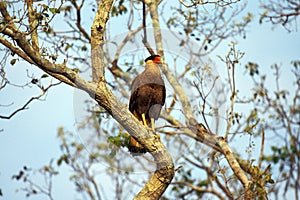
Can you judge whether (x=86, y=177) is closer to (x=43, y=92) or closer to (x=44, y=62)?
(x=43, y=92)

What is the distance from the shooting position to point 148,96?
5.93 m

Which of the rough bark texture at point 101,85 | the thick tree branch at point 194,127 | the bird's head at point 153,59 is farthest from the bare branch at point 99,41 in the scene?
the bird's head at point 153,59

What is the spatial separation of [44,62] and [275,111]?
6177 millimetres

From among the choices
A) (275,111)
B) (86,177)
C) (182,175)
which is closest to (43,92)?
(86,177)

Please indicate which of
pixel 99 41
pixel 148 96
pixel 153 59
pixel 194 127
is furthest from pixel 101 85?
pixel 194 127

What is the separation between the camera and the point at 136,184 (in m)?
7.75

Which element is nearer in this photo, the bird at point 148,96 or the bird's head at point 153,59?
the bird at point 148,96

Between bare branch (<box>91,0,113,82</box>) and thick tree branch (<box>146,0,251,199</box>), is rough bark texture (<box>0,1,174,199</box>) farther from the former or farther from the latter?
thick tree branch (<box>146,0,251,199</box>)

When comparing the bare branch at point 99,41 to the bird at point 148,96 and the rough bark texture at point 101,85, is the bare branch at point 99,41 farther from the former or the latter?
the bird at point 148,96

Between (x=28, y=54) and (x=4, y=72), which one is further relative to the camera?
(x=4, y=72)

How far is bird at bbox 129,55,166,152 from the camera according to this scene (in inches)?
234

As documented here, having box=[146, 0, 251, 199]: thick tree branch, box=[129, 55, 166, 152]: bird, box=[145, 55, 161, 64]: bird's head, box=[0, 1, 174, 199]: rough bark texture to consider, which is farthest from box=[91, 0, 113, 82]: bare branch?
box=[145, 55, 161, 64]: bird's head

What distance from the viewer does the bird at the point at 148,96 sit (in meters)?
5.95

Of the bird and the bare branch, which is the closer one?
the bare branch
